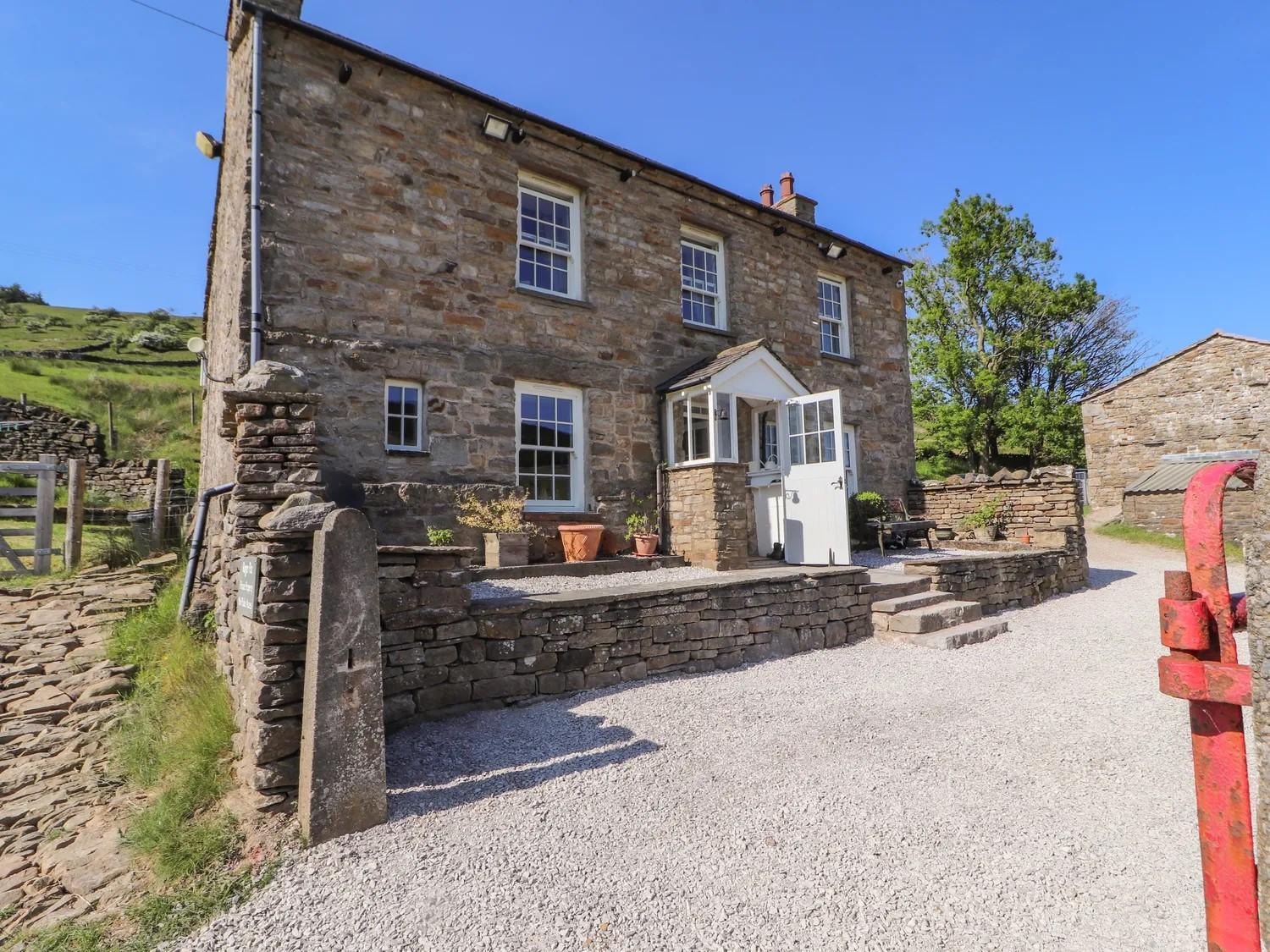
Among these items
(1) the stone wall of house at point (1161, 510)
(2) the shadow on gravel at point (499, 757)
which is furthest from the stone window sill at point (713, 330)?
(1) the stone wall of house at point (1161, 510)

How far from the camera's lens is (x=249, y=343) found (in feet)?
22.7

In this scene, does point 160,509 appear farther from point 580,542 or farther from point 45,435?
point 45,435

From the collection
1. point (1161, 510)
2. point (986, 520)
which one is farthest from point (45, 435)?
point (1161, 510)

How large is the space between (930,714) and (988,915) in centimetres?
237

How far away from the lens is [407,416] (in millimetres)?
8008

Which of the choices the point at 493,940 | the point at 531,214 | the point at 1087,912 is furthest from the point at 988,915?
the point at 531,214

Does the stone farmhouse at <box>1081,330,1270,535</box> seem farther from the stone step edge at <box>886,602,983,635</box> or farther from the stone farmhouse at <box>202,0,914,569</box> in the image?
the stone step edge at <box>886,602,983,635</box>

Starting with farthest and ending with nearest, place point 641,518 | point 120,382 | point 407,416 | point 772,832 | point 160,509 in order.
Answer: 1. point 120,382
2. point 160,509
3. point 641,518
4. point 407,416
5. point 772,832

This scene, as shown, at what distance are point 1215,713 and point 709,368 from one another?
8.48 metres

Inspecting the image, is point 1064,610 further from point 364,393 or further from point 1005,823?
point 364,393

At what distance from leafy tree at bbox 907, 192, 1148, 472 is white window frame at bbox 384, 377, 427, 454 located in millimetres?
19605

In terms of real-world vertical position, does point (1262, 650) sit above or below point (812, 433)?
below

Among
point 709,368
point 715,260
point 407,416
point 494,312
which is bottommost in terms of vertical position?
point 407,416

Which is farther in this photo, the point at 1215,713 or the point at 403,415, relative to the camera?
the point at 403,415
